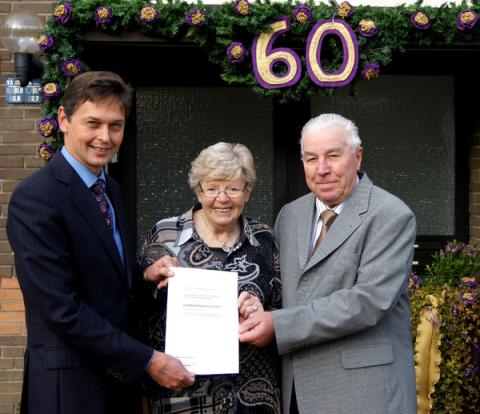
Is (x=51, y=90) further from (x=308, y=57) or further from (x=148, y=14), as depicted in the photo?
(x=308, y=57)

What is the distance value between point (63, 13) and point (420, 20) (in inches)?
97.3

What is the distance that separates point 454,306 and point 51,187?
3.12 m

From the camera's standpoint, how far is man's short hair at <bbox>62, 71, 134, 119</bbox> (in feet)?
7.77

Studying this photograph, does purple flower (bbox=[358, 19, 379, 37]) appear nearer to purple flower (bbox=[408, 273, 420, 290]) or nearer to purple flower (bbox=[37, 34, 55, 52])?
purple flower (bbox=[408, 273, 420, 290])

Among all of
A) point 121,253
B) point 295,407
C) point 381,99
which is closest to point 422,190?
point 381,99

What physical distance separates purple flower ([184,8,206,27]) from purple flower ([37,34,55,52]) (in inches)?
36.9

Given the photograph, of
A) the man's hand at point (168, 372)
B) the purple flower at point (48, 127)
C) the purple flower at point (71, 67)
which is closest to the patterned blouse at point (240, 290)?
the man's hand at point (168, 372)

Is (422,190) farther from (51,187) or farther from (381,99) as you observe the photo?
(51,187)

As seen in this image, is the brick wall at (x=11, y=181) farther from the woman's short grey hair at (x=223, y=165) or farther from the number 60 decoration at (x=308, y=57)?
the woman's short grey hair at (x=223, y=165)

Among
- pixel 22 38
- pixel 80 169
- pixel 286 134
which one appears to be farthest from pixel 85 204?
pixel 286 134

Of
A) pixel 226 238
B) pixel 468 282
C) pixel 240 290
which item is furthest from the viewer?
pixel 468 282

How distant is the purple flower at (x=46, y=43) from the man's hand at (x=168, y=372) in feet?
8.51

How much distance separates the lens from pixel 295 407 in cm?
274

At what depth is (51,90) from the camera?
4.13 m
